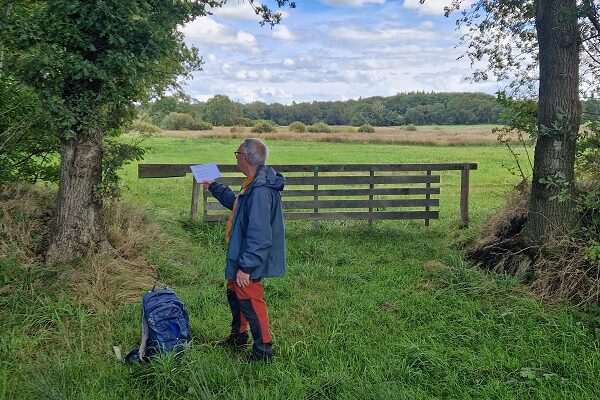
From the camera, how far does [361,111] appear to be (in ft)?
216

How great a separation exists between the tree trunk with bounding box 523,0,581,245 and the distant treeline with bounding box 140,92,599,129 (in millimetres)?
42755

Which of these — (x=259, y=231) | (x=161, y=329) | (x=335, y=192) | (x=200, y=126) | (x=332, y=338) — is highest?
(x=200, y=126)

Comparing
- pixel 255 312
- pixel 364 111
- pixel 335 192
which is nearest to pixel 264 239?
pixel 255 312

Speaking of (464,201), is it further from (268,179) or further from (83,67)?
(83,67)

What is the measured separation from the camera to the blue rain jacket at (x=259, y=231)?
3744 millimetres

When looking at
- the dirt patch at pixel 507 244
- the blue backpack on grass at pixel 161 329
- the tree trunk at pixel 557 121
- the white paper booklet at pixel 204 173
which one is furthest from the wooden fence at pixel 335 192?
the blue backpack on grass at pixel 161 329

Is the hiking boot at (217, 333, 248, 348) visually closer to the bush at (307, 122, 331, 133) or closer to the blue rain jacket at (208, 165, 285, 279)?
the blue rain jacket at (208, 165, 285, 279)

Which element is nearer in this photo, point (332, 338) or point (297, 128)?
point (332, 338)

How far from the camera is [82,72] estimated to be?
16.0ft

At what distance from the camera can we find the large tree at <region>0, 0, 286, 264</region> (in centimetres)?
484

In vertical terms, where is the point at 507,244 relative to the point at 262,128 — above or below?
below

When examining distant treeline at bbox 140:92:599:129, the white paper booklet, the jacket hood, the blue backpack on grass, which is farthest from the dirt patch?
distant treeline at bbox 140:92:599:129

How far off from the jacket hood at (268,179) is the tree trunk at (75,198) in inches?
103

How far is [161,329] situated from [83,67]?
9.16 feet
